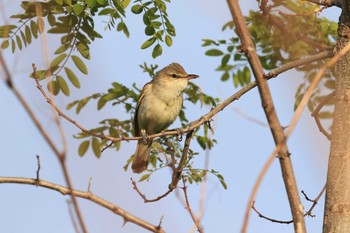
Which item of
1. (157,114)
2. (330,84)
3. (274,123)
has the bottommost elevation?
(274,123)

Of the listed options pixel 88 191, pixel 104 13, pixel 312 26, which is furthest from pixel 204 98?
pixel 88 191

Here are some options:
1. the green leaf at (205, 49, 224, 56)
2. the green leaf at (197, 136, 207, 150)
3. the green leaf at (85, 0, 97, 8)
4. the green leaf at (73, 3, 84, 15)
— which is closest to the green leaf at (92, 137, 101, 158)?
the green leaf at (197, 136, 207, 150)

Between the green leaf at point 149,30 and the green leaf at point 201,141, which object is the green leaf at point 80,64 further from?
the green leaf at point 201,141

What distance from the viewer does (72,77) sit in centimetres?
449

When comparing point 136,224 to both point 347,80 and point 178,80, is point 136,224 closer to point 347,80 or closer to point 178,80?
point 347,80

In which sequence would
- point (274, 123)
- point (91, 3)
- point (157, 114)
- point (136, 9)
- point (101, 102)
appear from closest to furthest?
point (274, 123) → point (91, 3) → point (136, 9) → point (101, 102) → point (157, 114)

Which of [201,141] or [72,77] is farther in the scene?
[201,141]

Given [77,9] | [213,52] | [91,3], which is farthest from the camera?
[213,52]

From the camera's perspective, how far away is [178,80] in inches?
251

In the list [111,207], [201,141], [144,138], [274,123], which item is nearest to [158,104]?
[201,141]

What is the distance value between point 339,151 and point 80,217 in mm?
1717

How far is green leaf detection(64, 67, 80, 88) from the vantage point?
4.38 metres

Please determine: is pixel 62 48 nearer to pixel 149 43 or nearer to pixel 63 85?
pixel 63 85

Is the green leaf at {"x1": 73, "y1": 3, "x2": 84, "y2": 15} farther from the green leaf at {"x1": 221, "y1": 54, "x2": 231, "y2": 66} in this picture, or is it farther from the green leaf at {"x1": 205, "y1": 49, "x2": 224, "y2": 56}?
the green leaf at {"x1": 221, "y1": 54, "x2": 231, "y2": 66}
